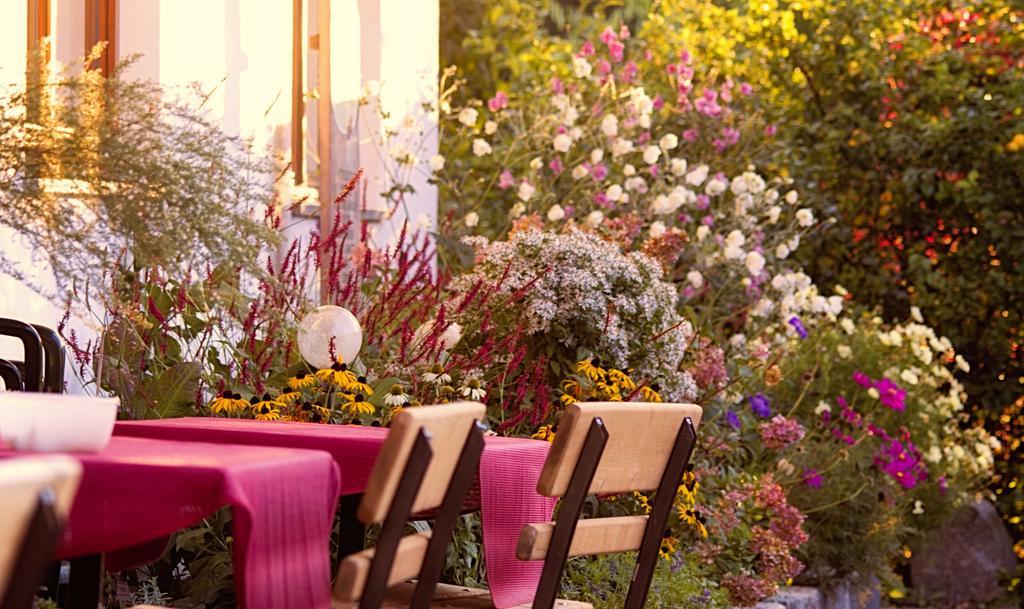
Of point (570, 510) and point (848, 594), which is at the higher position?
point (570, 510)

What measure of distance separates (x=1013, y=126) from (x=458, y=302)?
4.87 metres

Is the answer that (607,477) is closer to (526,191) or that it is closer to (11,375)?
(11,375)

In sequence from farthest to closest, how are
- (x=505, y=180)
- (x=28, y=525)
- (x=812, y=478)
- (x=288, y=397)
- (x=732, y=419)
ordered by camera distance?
(x=505, y=180)
(x=812, y=478)
(x=732, y=419)
(x=288, y=397)
(x=28, y=525)

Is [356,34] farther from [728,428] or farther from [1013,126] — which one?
[1013,126]

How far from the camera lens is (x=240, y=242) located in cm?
304

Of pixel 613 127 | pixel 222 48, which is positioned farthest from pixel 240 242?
pixel 613 127

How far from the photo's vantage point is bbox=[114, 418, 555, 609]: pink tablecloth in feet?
10.1

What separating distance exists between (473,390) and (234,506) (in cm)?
234

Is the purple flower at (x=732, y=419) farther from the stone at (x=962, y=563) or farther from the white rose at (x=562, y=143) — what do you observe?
the stone at (x=962, y=563)

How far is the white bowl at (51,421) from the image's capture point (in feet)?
7.47

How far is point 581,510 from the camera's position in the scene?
2863 mm

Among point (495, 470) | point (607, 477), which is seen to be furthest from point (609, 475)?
point (495, 470)

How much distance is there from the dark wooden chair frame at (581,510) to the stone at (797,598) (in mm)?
2534

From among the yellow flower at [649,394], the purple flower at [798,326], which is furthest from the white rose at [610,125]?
the yellow flower at [649,394]
